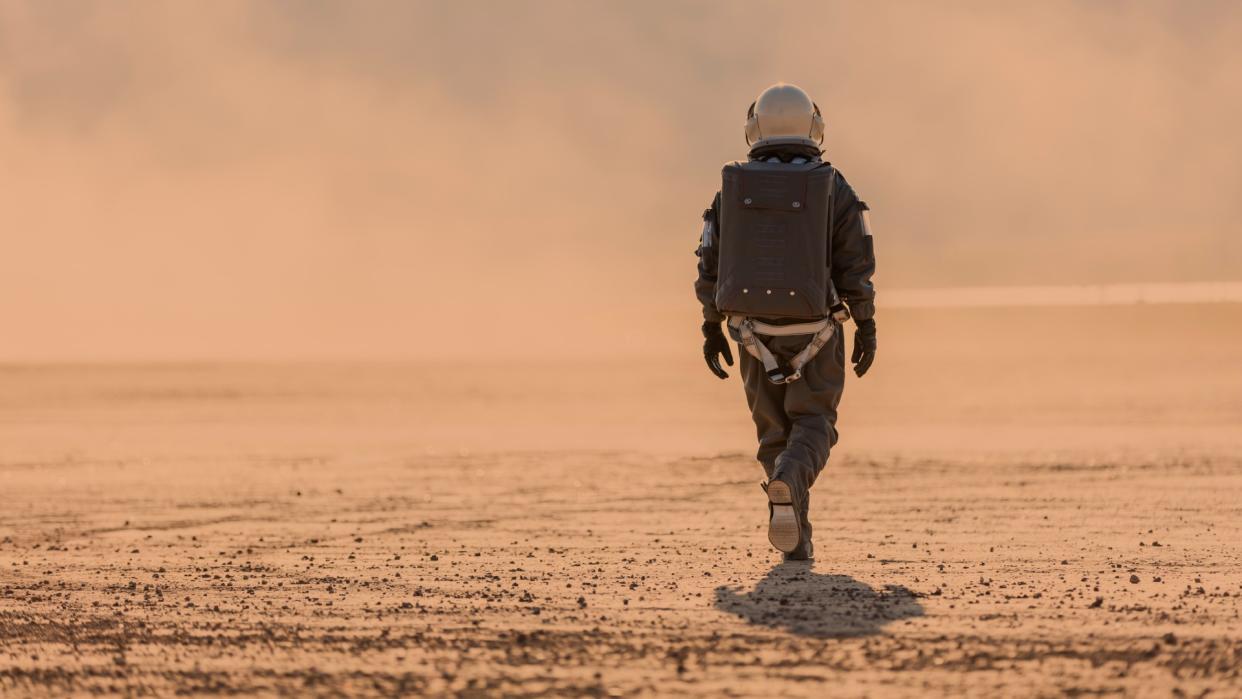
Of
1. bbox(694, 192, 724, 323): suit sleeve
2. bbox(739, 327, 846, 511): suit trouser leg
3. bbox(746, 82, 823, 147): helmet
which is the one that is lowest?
bbox(739, 327, 846, 511): suit trouser leg

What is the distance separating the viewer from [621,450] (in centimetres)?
1670

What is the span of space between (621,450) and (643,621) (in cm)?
1019

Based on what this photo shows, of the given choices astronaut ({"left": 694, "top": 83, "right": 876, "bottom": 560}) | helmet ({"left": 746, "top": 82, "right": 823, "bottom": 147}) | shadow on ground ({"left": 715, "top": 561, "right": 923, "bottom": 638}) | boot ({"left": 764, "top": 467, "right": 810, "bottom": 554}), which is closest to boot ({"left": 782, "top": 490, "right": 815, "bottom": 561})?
astronaut ({"left": 694, "top": 83, "right": 876, "bottom": 560})

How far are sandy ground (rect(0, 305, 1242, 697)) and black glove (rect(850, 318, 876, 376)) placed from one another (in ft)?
3.37

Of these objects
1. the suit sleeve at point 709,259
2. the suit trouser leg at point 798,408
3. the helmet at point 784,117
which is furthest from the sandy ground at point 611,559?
the helmet at point 784,117

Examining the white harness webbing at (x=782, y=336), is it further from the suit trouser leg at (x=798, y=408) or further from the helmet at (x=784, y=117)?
the helmet at (x=784, y=117)

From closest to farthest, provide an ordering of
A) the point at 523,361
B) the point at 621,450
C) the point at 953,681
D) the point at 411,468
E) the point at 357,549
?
the point at 953,681
the point at 357,549
the point at 411,468
the point at 621,450
the point at 523,361

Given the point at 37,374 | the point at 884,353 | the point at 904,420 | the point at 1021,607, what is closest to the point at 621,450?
the point at 904,420

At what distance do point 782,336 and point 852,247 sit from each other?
581 mm

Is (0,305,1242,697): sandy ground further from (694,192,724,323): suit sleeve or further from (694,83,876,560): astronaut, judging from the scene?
(694,192,724,323): suit sleeve

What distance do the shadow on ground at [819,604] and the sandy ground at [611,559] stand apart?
2 cm

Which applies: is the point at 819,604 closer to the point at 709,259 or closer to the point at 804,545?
the point at 804,545

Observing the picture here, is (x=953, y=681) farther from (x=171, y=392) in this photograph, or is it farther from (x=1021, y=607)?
(x=171, y=392)

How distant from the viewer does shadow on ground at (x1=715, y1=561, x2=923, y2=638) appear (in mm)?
6312
